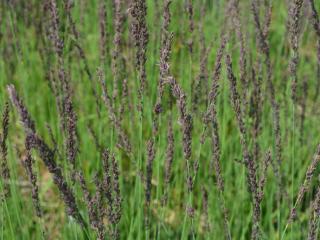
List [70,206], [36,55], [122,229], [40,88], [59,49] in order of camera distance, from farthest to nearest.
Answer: [36,55] < [40,88] < [122,229] < [59,49] < [70,206]

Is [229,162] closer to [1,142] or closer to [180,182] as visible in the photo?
[180,182]

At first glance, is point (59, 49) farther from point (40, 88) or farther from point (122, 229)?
point (40, 88)

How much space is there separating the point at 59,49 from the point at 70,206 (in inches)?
29.1

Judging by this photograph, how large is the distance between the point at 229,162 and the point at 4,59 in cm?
152

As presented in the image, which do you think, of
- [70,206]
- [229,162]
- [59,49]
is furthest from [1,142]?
[229,162]

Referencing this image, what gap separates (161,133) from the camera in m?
2.80

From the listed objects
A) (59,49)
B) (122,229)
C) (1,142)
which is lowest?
(122,229)

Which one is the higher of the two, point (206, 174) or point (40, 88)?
point (40, 88)

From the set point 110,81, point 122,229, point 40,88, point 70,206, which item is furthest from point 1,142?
point 40,88

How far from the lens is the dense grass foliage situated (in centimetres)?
145

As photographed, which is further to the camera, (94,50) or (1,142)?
(94,50)

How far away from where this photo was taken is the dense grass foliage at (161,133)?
56.9 inches

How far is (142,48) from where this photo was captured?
150 centimetres

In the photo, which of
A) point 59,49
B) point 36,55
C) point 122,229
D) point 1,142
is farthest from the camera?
point 36,55
